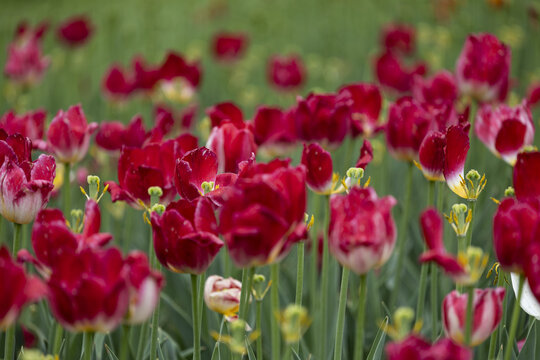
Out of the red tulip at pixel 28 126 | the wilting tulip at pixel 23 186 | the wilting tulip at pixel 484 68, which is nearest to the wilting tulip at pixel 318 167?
the wilting tulip at pixel 23 186

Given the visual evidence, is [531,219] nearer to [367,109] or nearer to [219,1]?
[367,109]

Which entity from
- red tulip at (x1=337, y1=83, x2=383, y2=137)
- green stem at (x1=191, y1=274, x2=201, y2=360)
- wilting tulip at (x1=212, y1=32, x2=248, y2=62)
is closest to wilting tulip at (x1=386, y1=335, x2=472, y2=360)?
green stem at (x1=191, y1=274, x2=201, y2=360)

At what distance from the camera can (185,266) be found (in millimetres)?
1057

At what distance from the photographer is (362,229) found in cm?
92

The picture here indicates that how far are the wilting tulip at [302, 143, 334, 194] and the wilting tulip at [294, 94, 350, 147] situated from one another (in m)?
0.38

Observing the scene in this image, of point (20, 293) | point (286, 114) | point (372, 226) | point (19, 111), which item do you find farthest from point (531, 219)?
→ point (19, 111)

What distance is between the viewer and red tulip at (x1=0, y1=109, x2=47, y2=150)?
166cm

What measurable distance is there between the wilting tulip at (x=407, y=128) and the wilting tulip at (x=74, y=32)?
8.41 ft

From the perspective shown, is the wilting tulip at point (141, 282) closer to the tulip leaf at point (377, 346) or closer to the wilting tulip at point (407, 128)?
the tulip leaf at point (377, 346)

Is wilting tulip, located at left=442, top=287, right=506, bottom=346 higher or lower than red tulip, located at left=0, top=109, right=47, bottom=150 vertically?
lower

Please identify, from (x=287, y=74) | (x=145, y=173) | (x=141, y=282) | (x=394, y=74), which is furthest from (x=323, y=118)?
(x=287, y=74)

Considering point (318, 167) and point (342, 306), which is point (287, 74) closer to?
point (318, 167)

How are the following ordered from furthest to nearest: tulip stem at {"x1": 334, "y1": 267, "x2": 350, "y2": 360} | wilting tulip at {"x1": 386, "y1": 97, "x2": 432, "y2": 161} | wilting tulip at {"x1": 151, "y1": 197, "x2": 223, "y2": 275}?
wilting tulip at {"x1": 386, "y1": 97, "x2": 432, "y2": 161} → tulip stem at {"x1": 334, "y1": 267, "x2": 350, "y2": 360} → wilting tulip at {"x1": 151, "y1": 197, "x2": 223, "y2": 275}

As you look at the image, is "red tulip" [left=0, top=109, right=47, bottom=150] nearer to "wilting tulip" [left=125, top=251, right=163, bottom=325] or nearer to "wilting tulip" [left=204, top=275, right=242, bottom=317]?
"wilting tulip" [left=204, top=275, right=242, bottom=317]
